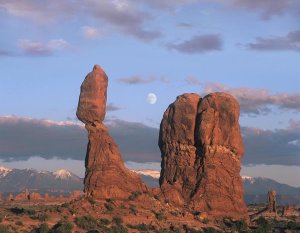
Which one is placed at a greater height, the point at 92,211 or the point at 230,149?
the point at 230,149

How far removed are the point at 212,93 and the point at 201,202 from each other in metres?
12.6

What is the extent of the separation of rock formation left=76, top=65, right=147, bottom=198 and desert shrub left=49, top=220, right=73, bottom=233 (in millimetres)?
6666

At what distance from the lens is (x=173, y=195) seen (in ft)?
226

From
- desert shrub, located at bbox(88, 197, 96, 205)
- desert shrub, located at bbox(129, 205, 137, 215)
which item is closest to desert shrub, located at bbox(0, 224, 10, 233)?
desert shrub, located at bbox(88, 197, 96, 205)

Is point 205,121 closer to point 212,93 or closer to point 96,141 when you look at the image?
point 212,93

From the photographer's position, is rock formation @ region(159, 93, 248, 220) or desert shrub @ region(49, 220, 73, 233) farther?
rock formation @ region(159, 93, 248, 220)

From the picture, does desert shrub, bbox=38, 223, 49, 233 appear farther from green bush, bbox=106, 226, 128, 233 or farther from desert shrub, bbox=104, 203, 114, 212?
desert shrub, bbox=104, 203, 114, 212

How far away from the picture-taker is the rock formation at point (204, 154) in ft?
224

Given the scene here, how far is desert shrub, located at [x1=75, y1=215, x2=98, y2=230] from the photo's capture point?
190 feet

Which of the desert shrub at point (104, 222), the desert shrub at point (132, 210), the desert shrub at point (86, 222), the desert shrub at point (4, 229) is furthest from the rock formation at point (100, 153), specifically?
the desert shrub at point (4, 229)

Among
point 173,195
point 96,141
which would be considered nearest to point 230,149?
point 173,195

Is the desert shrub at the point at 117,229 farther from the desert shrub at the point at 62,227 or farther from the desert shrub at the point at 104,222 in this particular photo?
the desert shrub at the point at 62,227

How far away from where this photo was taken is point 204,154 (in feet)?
229

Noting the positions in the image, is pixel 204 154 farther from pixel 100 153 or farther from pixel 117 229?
pixel 117 229
